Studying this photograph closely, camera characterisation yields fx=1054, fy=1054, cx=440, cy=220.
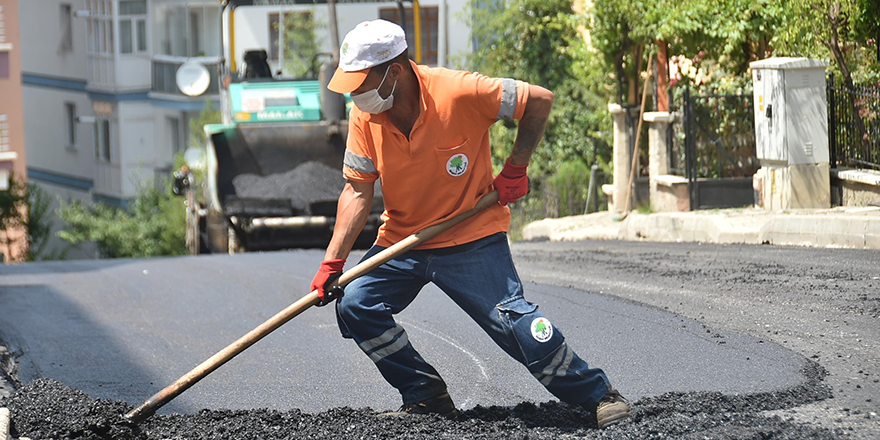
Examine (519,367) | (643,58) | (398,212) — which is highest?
(643,58)

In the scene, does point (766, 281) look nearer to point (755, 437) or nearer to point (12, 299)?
point (755, 437)

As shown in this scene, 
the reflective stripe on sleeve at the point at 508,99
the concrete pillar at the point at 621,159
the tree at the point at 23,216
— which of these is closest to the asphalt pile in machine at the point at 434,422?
the reflective stripe on sleeve at the point at 508,99

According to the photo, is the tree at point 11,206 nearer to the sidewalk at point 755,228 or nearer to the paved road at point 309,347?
the sidewalk at point 755,228

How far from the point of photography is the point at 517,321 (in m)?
3.85

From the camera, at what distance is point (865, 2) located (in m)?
9.51

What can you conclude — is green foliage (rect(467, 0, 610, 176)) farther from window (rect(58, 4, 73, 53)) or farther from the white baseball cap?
window (rect(58, 4, 73, 53))

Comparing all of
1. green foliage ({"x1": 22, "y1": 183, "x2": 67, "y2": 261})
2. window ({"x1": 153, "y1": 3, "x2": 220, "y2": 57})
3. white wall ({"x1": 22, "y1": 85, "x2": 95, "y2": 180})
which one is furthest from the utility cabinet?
white wall ({"x1": 22, "y1": 85, "x2": 95, "y2": 180})

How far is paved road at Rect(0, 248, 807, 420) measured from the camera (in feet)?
15.7

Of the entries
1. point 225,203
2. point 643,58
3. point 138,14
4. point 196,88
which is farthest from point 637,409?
point 138,14

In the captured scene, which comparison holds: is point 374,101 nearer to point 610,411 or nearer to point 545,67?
point 610,411

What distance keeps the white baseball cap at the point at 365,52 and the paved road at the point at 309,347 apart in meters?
1.57

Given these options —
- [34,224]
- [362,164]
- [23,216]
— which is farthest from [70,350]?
[23,216]

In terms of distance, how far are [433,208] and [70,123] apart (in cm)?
2826

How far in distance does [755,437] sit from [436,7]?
2136cm
